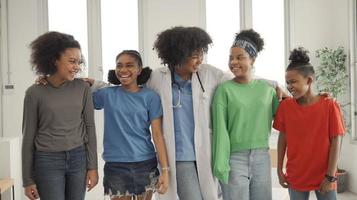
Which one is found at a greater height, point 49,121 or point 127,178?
point 49,121

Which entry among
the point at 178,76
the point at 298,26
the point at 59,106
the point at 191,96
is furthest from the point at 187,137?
the point at 298,26

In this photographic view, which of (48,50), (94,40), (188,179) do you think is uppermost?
(94,40)

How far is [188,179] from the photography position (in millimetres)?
1944

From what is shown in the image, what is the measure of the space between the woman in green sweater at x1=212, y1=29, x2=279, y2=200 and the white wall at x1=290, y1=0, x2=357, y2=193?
114 inches

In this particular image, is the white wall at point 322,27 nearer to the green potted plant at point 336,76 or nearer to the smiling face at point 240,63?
the green potted plant at point 336,76

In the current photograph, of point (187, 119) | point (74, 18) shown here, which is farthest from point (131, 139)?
point (74, 18)

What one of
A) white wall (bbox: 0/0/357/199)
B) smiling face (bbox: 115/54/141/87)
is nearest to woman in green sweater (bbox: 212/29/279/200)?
smiling face (bbox: 115/54/141/87)

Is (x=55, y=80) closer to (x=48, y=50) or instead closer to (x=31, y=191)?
(x=48, y=50)

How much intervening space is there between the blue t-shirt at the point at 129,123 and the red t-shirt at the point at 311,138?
2.38 feet

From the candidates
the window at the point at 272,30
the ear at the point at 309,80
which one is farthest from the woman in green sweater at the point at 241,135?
the window at the point at 272,30

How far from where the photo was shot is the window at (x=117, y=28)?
4.61 metres

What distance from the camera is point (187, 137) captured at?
6.39ft

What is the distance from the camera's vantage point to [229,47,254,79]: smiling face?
1.97 m

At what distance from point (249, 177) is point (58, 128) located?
1.01 metres
